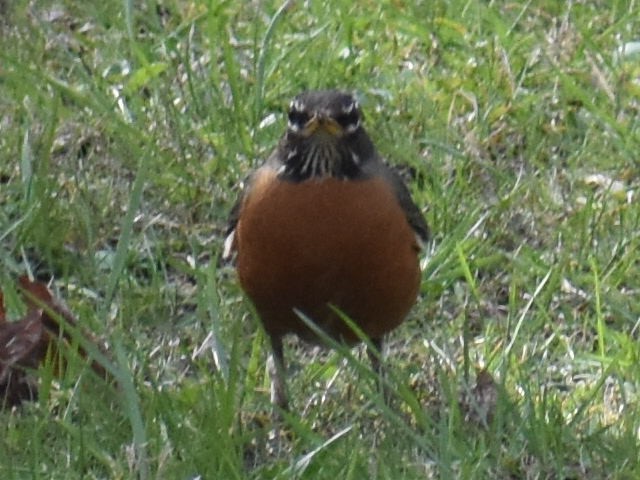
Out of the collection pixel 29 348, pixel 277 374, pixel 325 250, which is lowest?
pixel 277 374

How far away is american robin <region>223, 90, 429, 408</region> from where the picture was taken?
426 centimetres

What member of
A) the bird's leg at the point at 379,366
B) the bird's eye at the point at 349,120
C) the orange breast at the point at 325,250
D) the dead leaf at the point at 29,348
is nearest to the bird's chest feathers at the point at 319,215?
the orange breast at the point at 325,250

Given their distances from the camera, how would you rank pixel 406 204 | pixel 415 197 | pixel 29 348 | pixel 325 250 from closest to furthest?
1. pixel 29 348
2. pixel 325 250
3. pixel 406 204
4. pixel 415 197

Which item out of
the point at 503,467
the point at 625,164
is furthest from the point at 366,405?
the point at 625,164

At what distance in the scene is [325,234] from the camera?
4.25 metres

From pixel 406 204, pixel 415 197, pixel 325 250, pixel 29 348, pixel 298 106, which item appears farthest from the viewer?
pixel 415 197

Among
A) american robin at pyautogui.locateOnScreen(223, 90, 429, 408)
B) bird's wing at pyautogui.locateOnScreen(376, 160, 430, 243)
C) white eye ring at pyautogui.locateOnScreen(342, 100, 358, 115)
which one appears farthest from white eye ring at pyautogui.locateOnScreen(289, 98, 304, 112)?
bird's wing at pyautogui.locateOnScreen(376, 160, 430, 243)

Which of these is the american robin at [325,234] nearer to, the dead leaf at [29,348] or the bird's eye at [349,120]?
the bird's eye at [349,120]

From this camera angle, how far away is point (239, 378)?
418 cm

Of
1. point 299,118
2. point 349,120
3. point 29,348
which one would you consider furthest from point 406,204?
point 29,348

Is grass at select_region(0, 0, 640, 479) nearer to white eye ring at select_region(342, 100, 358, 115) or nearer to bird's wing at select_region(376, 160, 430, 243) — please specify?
bird's wing at select_region(376, 160, 430, 243)

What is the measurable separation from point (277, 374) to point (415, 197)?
1.20 metres

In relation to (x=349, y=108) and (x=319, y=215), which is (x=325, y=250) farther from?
(x=349, y=108)

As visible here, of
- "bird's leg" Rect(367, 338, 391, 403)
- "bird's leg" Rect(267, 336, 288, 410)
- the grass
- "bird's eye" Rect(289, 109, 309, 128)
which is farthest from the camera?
"bird's eye" Rect(289, 109, 309, 128)
